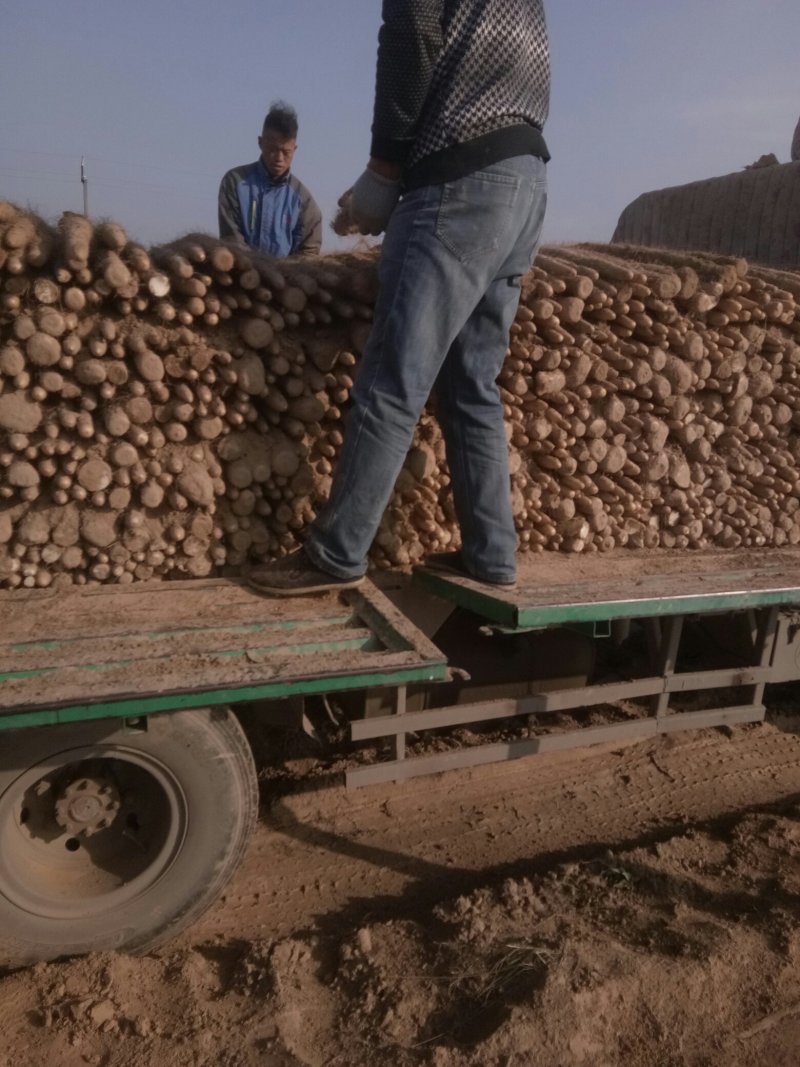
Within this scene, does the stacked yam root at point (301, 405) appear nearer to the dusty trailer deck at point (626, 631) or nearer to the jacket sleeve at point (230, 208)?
the dusty trailer deck at point (626, 631)

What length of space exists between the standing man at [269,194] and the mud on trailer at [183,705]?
3392mm

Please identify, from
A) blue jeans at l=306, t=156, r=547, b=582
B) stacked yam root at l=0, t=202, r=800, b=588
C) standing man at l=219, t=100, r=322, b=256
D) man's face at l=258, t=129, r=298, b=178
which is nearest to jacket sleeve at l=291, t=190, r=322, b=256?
standing man at l=219, t=100, r=322, b=256

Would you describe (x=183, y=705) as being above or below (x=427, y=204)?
below

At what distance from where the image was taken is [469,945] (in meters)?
3.01

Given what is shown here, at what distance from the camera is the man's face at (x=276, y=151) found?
5984 millimetres

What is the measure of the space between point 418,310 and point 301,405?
32.3 inches

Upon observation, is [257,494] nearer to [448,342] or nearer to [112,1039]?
[448,342]

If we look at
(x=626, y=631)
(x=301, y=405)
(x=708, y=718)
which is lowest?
(x=708, y=718)

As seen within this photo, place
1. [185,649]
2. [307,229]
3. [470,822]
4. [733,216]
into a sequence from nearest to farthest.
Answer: [185,649]
[470,822]
[307,229]
[733,216]

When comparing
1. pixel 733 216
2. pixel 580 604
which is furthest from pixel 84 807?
pixel 733 216

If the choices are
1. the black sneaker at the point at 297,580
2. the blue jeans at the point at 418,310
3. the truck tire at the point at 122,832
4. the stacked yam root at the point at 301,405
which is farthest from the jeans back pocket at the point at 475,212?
the truck tire at the point at 122,832

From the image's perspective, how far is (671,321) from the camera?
4.45 metres

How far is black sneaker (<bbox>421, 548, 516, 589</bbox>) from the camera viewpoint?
3668mm

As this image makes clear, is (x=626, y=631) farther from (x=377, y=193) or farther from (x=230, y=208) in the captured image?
(x=230, y=208)
